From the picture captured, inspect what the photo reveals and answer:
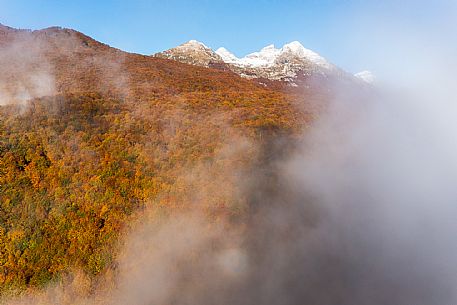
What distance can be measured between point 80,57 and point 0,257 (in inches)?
1322

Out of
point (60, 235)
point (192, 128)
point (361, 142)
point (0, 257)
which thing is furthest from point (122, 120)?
point (361, 142)

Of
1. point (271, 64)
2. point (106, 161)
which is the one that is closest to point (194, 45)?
point (271, 64)

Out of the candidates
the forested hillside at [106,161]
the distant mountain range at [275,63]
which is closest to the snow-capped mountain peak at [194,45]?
the distant mountain range at [275,63]

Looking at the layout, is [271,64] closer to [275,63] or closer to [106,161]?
[275,63]

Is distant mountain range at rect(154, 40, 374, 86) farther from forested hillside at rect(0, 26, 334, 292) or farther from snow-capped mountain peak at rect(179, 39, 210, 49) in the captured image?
forested hillside at rect(0, 26, 334, 292)

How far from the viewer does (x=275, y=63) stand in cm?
8481

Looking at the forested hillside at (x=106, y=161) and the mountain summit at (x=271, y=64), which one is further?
the mountain summit at (x=271, y=64)

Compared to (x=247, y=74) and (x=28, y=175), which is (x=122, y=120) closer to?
(x=28, y=175)

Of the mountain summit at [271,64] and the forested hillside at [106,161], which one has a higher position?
the mountain summit at [271,64]

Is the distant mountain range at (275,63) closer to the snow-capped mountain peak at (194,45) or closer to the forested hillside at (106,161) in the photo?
the snow-capped mountain peak at (194,45)

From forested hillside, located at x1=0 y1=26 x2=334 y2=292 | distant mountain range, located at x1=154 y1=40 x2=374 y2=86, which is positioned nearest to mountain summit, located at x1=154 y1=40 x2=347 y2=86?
distant mountain range, located at x1=154 y1=40 x2=374 y2=86

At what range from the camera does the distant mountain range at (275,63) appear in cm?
6919

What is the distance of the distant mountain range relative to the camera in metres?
69.2

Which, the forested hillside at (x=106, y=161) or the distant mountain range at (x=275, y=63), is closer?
the forested hillside at (x=106, y=161)
